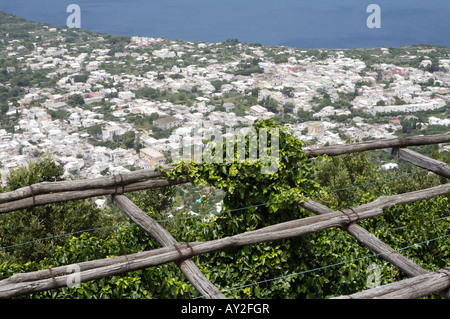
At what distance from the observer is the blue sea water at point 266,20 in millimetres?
55375

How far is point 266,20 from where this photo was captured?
218 ft

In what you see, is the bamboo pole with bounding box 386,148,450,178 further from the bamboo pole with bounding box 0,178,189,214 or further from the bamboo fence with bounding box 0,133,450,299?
the bamboo pole with bounding box 0,178,189,214

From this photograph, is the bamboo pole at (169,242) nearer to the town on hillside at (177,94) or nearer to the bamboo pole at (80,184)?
the bamboo pole at (80,184)

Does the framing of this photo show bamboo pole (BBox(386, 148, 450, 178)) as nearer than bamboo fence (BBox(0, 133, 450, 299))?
No

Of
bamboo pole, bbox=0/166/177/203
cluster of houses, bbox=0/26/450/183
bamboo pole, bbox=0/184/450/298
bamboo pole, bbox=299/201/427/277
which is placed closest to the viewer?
bamboo pole, bbox=0/184/450/298

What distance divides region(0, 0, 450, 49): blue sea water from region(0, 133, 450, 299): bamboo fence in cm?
5196

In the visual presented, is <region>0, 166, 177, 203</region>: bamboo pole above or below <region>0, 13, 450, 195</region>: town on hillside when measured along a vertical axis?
above

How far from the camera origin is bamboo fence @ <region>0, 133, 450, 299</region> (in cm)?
217

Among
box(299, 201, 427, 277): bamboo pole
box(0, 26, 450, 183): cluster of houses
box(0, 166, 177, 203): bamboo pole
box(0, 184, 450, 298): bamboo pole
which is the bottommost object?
box(0, 26, 450, 183): cluster of houses

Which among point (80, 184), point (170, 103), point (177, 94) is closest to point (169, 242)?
point (80, 184)

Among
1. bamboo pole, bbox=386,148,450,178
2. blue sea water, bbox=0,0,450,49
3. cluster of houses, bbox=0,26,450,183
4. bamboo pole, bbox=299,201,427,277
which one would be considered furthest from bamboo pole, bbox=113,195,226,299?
blue sea water, bbox=0,0,450,49

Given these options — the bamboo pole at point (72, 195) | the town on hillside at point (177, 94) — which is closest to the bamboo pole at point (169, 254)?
the bamboo pole at point (72, 195)

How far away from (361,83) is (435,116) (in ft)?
26.4

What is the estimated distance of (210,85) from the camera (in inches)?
1406
